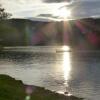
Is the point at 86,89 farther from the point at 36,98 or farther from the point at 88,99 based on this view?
the point at 36,98

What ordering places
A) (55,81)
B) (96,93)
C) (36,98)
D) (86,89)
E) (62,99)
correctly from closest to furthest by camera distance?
1. (36,98)
2. (62,99)
3. (96,93)
4. (86,89)
5. (55,81)

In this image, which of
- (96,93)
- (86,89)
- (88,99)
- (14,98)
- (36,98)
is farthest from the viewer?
(86,89)

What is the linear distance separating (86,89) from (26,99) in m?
22.2

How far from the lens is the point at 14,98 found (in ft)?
109

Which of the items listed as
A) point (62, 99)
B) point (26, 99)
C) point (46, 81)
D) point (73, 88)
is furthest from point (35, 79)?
point (26, 99)

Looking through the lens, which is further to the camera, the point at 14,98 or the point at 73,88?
the point at 73,88

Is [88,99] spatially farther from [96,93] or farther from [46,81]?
[46,81]

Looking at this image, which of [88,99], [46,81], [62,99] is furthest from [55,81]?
[62,99]

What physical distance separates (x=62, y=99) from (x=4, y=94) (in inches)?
313

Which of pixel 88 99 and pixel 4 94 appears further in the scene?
pixel 88 99

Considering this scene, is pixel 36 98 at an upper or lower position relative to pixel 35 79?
lower

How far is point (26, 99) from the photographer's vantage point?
3453 cm

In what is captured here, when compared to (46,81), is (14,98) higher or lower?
lower

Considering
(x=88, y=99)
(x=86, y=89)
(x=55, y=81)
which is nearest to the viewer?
(x=88, y=99)
